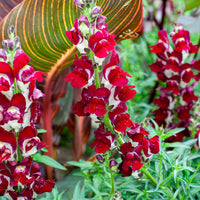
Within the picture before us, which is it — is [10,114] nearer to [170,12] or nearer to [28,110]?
[28,110]

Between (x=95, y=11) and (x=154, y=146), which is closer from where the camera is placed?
(x=95, y=11)

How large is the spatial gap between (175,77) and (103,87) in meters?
0.43

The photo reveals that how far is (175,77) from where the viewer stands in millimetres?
989

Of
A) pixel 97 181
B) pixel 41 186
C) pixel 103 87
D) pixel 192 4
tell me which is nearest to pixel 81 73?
pixel 103 87

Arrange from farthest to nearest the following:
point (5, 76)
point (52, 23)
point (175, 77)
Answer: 1. point (175, 77)
2. point (52, 23)
3. point (5, 76)

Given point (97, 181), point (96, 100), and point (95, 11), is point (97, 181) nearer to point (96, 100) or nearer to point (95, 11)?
point (96, 100)

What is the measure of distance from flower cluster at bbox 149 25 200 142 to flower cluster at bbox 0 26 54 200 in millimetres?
499

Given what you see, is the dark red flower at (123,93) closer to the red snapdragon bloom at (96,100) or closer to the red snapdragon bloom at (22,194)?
the red snapdragon bloom at (96,100)

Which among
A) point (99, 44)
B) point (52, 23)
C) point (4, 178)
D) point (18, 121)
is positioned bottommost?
point (4, 178)

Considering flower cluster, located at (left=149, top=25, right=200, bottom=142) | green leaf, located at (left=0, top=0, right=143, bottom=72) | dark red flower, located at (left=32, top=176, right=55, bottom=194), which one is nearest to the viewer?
dark red flower, located at (left=32, top=176, right=55, bottom=194)

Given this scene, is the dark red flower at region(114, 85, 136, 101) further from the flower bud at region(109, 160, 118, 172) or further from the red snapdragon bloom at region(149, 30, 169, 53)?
the red snapdragon bloom at region(149, 30, 169, 53)

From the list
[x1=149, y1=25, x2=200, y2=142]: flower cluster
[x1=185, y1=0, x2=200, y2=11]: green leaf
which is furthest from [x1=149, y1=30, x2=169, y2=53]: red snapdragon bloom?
[x1=185, y1=0, x2=200, y2=11]: green leaf

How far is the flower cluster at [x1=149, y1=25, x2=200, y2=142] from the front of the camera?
0.97 metres

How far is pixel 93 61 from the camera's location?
2.12ft
